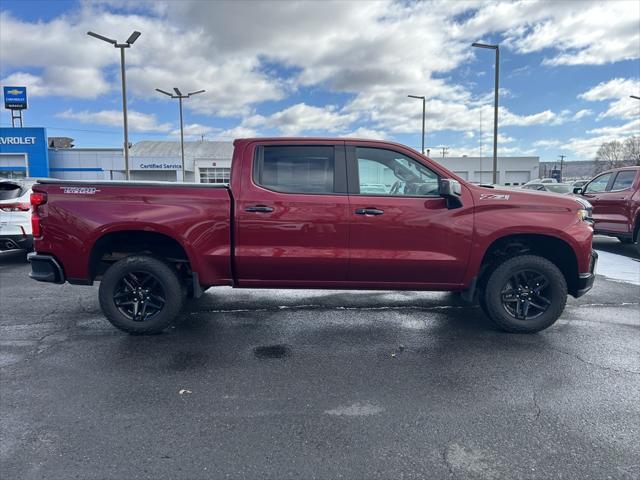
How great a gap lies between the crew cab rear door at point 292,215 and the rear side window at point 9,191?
596 cm

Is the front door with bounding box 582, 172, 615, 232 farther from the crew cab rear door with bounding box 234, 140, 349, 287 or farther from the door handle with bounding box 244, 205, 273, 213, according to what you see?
the door handle with bounding box 244, 205, 273, 213

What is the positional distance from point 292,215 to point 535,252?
2.62 metres

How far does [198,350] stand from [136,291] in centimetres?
94

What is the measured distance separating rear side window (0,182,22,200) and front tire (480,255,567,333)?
8146 mm


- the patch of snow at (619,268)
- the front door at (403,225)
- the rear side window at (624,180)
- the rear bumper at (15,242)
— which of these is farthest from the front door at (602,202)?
the rear bumper at (15,242)

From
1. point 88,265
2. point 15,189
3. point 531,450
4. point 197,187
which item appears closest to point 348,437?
point 531,450

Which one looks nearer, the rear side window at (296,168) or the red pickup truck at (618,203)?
the rear side window at (296,168)

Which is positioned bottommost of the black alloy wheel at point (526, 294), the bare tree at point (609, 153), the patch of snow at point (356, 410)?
the patch of snow at point (356, 410)

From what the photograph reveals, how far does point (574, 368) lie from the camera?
382 centimetres

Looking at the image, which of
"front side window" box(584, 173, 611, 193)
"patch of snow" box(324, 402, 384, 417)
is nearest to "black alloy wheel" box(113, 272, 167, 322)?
"patch of snow" box(324, 402, 384, 417)

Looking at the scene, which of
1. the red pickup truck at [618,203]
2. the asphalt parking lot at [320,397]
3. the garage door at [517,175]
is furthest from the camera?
the garage door at [517,175]

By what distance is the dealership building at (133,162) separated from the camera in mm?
41969

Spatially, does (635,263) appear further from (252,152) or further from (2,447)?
(2,447)

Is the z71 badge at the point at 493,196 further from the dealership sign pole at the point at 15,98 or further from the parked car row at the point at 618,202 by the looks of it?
the dealership sign pole at the point at 15,98
